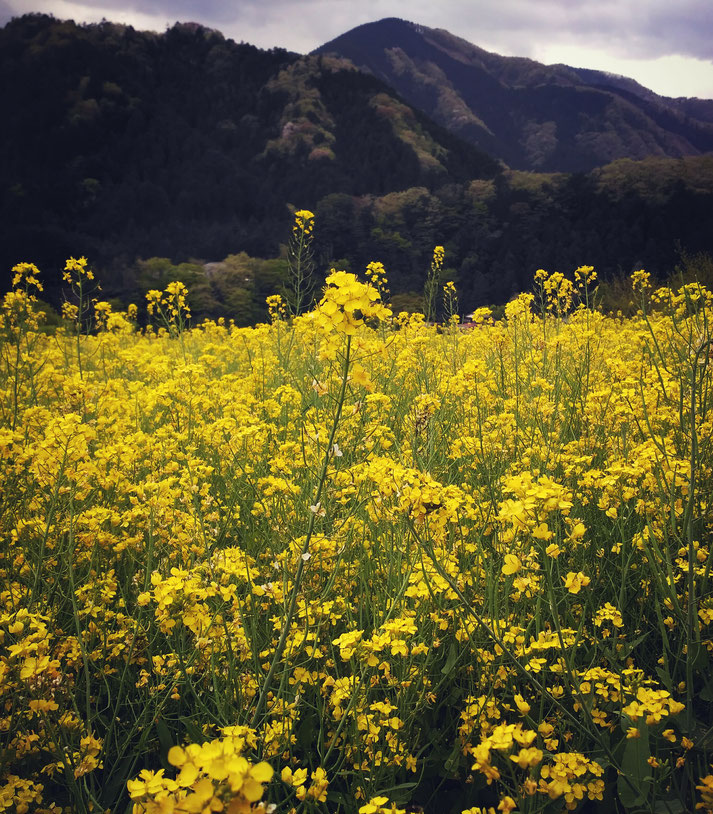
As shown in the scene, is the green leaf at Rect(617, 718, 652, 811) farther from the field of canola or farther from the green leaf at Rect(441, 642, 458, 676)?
the green leaf at Rect(441, 642, 458, 676)

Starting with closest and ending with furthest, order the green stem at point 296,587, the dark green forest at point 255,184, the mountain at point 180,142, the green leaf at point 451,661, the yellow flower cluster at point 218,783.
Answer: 1. the yellow flower cluster at point 218,783
2. the green stem at point 296,587
3. the green leaf at point 451,661
4. the dark green forest at point 255,184
5. the mountain at point 180,142

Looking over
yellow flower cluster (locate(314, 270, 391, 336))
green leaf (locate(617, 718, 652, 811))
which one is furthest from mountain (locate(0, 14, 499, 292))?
green leaf (locate(617, 718, 652, 811))

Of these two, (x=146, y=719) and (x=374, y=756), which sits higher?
(x=374, y=756)

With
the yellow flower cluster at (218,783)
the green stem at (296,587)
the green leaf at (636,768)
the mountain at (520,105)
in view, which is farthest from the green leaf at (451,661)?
the mountain at (520,105)

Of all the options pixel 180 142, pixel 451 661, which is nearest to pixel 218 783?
pixel 451 661

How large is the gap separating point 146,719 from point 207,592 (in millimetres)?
615

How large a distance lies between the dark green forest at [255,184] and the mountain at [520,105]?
25.2 metres

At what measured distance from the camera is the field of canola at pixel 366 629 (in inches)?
51.6

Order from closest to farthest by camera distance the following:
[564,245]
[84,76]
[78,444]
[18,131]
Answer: [78,444], [564,245], [18,131], [84,76]

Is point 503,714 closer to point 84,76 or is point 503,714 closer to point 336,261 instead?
point 336,261

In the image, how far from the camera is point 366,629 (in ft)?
6.49

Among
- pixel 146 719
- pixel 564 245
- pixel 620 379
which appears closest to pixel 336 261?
pixel 564 245

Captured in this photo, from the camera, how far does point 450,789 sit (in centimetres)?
163

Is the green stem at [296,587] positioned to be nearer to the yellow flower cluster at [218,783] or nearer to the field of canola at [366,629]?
the field of canola at [366,629]
